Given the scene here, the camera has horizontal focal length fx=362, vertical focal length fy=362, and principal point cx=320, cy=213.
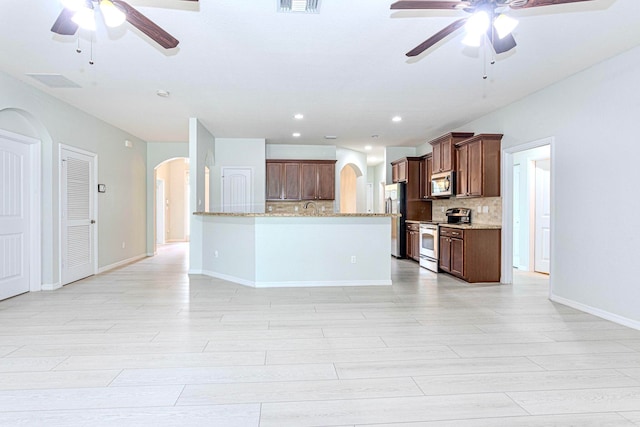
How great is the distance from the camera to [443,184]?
21.1 feet

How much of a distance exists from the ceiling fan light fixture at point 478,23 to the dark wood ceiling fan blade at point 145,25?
6.74ft

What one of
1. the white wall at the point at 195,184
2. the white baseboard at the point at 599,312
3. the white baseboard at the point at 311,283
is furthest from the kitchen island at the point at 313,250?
the white baseboard at the point at 599,312

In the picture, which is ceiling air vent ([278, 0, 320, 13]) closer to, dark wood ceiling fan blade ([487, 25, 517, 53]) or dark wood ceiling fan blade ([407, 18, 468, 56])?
dark wood ceiling fan blade ([407, 18, 468, 56])

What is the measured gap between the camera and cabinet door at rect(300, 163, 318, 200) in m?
8.11

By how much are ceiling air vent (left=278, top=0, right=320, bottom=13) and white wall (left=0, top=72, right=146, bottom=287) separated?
3478 mm

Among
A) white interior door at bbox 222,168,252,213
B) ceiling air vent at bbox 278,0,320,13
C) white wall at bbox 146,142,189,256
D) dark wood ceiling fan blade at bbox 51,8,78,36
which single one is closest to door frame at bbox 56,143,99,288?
white wall at bbox 146,142,189,256

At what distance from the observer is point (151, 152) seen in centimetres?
830

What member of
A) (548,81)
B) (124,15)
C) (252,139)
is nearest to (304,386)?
(124,15)

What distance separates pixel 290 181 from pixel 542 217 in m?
4.96

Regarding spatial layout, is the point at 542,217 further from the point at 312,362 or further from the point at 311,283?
the point at 312,362

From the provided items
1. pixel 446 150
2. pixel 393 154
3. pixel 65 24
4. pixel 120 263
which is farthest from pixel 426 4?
pixel 120 263

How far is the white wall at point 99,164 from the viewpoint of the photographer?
4422mm

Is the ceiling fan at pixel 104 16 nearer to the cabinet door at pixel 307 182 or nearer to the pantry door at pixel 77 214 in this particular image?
the pantry door at pixel 77 214

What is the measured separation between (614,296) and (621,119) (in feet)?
5.71
